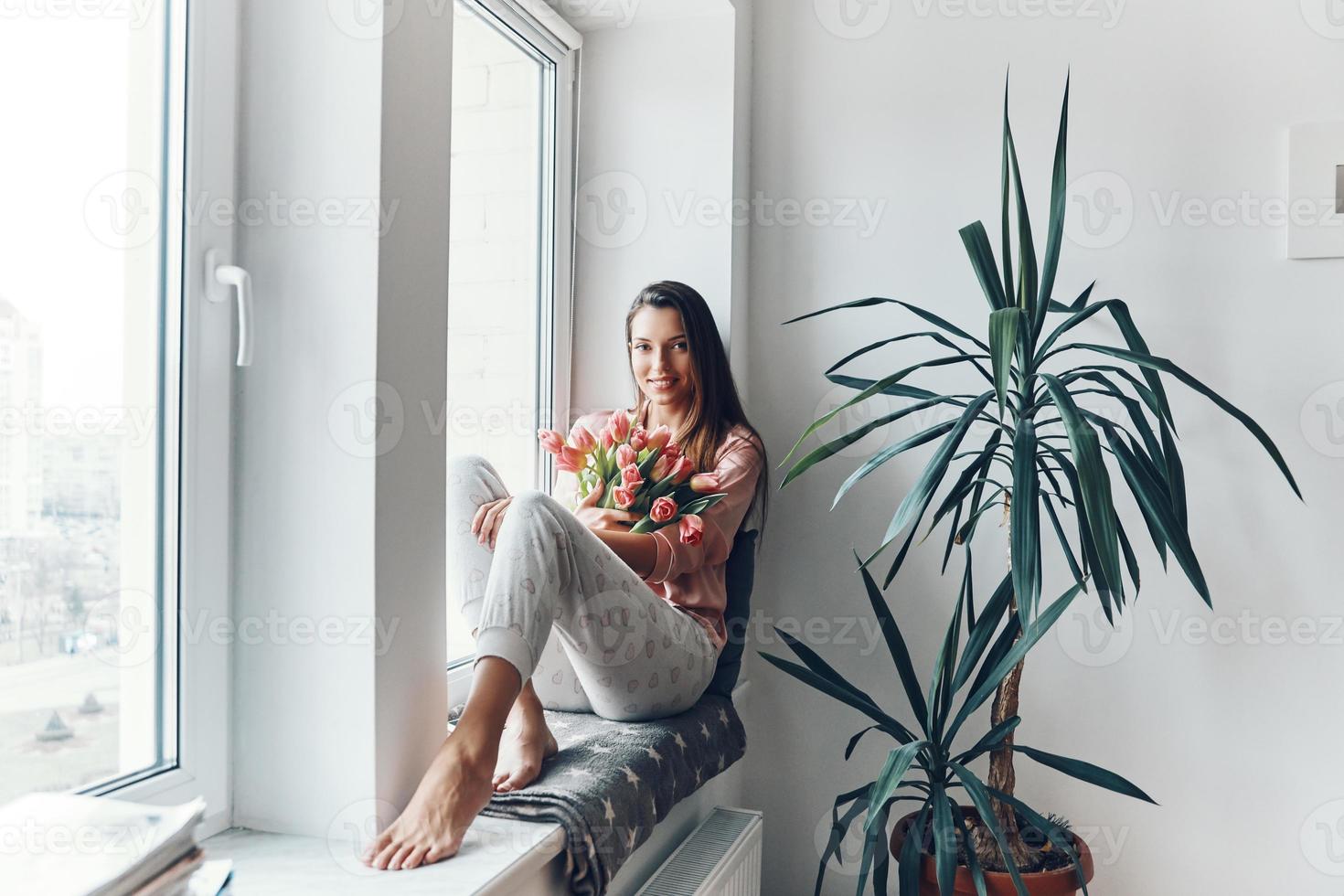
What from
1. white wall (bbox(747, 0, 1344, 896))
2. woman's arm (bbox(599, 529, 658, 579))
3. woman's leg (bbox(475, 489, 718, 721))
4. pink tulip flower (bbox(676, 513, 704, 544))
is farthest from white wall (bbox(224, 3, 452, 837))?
white wall (bbox(747, 0, 1344, 896))

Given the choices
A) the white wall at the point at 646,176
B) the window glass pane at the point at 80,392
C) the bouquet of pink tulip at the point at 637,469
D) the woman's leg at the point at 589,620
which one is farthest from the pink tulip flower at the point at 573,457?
the window glass pane at the point at 80,392

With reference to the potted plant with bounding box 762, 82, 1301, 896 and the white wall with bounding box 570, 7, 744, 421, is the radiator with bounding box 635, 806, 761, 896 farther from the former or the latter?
the white wall with bounding box 570, 7, 744, 421

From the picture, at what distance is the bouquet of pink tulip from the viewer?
5.35ft

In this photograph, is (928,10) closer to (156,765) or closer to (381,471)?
(381,471)

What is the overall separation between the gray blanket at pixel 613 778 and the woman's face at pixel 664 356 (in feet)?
2.09

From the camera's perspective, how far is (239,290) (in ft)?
3.77

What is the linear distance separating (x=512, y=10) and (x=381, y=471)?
1.23 metres

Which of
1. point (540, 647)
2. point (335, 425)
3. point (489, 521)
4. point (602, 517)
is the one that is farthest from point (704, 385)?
point (335, 425)

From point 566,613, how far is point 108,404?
2.11 feet

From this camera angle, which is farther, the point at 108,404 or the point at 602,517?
the point at 602,517

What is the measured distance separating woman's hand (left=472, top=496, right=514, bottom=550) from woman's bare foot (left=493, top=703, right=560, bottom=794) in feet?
0.88

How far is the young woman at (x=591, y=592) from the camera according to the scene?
1175 millimetres

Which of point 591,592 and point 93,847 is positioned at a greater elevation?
point 591,592

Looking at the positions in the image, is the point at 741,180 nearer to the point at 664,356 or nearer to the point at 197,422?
the point at 664,356
